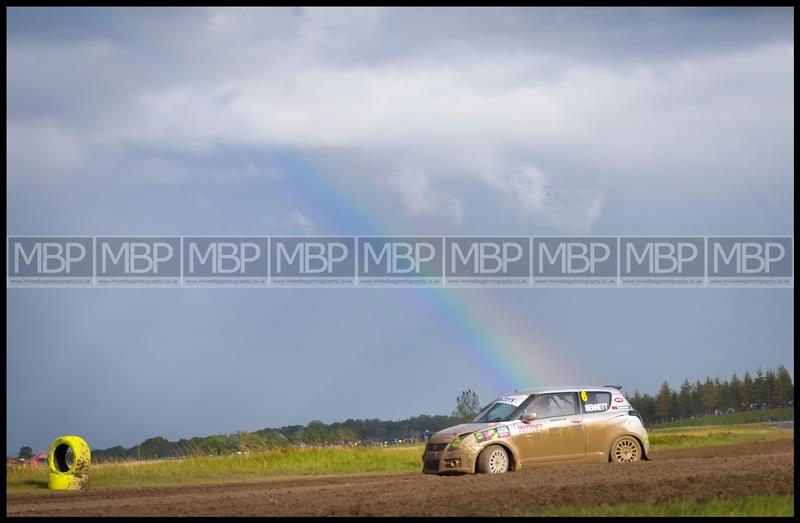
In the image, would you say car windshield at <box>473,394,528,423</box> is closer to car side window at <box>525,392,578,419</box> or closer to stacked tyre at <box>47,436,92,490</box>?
car side window at <box>525,392,578,419</box>

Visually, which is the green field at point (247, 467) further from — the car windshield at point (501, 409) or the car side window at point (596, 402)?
the car side window at point (596, 402)

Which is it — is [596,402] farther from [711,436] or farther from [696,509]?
[711,436]

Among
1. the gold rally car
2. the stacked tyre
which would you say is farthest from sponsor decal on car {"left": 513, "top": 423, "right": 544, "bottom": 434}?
the stacked tyre

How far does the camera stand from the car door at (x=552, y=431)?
74.3ft

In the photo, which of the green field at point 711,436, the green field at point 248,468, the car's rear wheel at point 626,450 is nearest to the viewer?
the car's rear wheel at point 626,450

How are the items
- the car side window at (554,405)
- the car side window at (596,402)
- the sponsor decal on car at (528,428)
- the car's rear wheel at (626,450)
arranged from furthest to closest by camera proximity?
the car's rear wheel at (626,450), the car side window at (596,402), the car side window at (554,405), the sponsor decal on car at (528,428)

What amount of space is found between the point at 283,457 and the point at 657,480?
13.4 metres

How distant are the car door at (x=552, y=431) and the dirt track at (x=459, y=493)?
2.23 ft

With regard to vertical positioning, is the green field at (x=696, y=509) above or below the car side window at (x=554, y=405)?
below

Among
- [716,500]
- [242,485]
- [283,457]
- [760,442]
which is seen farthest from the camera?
[760,442]

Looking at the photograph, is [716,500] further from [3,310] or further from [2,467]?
[3,310]

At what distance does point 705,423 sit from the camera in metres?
43.6

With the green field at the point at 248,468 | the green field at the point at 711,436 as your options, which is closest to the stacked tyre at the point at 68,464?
the green field at the point at 248,468

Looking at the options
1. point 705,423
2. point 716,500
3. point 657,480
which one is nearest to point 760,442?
point 705,423
